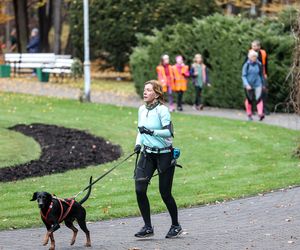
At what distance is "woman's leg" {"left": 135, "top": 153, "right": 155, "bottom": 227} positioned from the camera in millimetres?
10211

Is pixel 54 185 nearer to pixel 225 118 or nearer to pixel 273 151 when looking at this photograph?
pixel 273 151

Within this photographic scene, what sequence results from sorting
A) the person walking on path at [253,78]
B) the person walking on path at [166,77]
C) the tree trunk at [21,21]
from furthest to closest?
the tree trunk at [21,21] < the person walking on path at [166,77] < the person walking on path at [253,78]

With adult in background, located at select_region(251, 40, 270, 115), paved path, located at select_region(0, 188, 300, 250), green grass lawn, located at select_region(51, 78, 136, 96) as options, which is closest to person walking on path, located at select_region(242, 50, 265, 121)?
adult in background, located at select_region(251, 40, 270, 115)

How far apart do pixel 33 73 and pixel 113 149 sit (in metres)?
21.5

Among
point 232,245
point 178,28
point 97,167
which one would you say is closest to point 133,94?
point 178,28

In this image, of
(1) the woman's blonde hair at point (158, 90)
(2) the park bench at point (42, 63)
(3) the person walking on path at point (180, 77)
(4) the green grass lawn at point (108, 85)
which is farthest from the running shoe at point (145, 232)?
(2) the park bench at point (42, 63)

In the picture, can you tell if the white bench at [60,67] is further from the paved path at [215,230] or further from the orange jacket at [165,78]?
the paved path at [215,230]

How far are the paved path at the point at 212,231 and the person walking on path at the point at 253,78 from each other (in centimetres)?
1069

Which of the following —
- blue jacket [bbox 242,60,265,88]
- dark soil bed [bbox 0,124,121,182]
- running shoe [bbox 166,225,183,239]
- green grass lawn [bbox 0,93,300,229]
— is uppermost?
blue jacket [bbox 242,60,265,88]

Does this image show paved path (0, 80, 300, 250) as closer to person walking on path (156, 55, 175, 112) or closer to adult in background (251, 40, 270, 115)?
adult in background (251, 40, 270, 115)

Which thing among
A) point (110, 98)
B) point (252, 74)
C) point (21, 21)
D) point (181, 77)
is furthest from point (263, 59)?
point (21, 21)

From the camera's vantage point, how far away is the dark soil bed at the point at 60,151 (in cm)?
1662

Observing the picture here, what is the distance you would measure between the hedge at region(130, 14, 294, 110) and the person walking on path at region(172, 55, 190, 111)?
1309 millimetres

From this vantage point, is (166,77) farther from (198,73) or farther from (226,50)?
(226,50)
